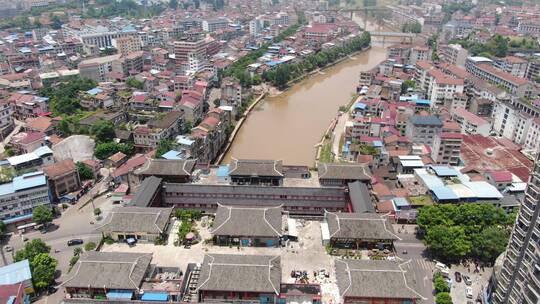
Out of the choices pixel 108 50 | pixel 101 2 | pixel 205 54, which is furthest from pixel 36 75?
pixel 101 2

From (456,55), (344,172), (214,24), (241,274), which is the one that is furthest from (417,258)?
(214,24)

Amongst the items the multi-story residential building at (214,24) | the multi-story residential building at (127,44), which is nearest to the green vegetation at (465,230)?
the multi-story residential building at (127,44)

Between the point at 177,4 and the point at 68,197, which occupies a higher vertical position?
the point at 177,4

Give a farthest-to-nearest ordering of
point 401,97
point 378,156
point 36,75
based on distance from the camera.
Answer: point 36,75 → point 401,97 → point 378,156

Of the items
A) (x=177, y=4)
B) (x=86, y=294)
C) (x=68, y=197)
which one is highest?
(x=177, y=4)

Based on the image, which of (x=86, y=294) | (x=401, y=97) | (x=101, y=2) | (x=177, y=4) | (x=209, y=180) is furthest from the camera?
(x=177, y=4)

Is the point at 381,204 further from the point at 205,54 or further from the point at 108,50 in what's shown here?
the point at 108,50
